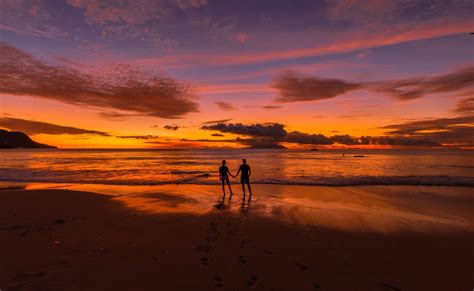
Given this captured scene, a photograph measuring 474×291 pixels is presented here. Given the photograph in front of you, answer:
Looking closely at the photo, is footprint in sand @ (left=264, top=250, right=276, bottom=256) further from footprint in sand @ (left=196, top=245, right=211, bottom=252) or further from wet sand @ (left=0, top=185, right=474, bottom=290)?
footprint in sand @ (left=196, top=245, right=211, bottom=252)

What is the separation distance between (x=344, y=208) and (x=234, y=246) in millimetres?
8472

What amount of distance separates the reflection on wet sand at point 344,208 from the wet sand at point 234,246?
3.6 inches

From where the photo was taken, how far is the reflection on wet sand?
11.1m

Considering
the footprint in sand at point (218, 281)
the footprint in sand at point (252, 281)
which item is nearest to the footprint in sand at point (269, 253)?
the footprint in sand at point (252, 281)

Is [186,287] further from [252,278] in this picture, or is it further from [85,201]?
[85,201]

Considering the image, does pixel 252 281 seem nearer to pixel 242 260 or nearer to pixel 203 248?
pixel 242 260

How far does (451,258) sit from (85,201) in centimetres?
1698

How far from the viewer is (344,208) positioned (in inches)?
564

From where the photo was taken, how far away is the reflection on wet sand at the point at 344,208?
36.4 ft

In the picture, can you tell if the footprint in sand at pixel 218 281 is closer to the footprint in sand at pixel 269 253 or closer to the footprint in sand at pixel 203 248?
the footprint in sand at pixel 203 248

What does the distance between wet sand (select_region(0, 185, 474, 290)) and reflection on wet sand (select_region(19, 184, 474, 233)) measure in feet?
0.30

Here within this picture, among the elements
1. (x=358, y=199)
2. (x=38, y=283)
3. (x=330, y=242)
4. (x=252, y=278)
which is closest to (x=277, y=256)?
(x=252, y=278)

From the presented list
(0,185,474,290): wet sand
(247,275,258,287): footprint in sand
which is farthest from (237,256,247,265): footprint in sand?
(247,275,258,287): footprint in sand

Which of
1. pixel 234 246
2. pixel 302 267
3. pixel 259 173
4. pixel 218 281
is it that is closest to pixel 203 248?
pixel 234 246
